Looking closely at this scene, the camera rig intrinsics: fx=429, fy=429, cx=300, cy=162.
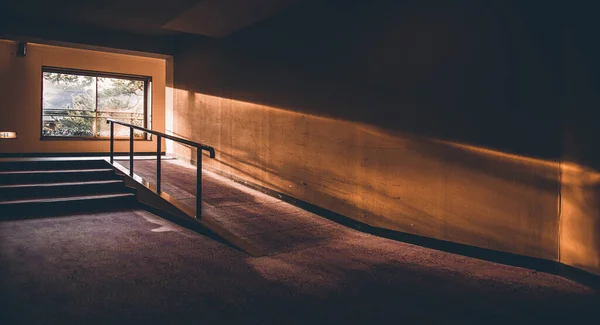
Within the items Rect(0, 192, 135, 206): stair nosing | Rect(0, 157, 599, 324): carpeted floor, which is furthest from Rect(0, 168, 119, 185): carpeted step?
Rect(0, 157, 599, 324): carpeted floor

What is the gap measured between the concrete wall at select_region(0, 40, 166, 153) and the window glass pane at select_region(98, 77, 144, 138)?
507mm

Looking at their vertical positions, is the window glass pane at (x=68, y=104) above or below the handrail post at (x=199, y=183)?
above

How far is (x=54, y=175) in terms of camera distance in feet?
21.4

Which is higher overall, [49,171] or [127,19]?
[127,19]

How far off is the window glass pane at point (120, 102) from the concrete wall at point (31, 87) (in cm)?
51

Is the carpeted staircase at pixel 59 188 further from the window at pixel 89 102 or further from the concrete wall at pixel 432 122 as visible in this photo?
the window at pixel 89 102

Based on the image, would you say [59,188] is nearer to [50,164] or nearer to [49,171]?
[49,171]

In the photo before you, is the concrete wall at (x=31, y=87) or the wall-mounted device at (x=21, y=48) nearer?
the wall-mounted device at (x=21, y=48)

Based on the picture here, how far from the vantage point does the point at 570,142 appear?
3.45 meters

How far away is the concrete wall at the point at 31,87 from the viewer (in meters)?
9.12

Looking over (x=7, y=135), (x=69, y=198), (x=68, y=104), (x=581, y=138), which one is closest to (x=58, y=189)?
(x=69, y=198)

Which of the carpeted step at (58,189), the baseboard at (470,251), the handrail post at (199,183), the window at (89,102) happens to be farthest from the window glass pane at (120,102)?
the baseboard at (470,251)

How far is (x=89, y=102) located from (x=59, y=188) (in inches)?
197

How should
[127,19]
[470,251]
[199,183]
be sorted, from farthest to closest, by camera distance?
[127,19] → [199,183] → [470,251]
